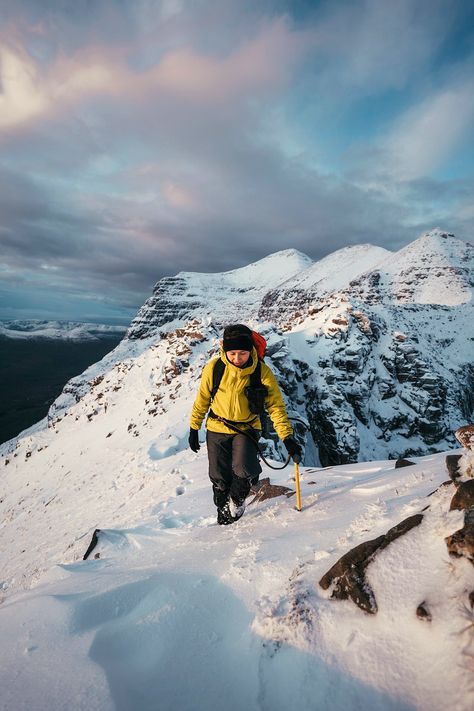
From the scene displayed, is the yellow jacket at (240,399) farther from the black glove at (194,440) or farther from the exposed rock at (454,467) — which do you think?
the exposed rock at (454,467)

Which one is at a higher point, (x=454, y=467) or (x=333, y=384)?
(x=454, y=467)

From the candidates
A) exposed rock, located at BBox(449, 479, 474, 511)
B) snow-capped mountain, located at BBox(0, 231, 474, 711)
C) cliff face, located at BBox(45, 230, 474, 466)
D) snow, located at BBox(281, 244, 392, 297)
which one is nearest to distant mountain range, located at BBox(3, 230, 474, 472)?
cliff face, located at BBox(45, 230, 474, 466)

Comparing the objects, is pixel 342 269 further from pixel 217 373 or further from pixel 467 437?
pixel 467 437

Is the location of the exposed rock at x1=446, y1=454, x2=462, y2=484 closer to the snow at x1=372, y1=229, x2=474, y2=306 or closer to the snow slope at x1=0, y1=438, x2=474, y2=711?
the snow slope at x1=0, y1=438, x2=474, y2=711

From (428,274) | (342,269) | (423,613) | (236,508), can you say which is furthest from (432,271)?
(423,613)

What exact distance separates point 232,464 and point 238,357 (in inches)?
80.8

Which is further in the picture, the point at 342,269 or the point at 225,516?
the point at 342,269

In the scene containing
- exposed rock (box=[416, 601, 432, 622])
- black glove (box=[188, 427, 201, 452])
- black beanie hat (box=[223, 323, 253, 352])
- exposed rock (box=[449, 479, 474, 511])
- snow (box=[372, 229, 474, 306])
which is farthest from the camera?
snow (box=[372, 229, 474, 306])

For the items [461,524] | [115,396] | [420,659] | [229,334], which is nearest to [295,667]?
[420,659]

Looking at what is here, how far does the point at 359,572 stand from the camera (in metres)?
2.98

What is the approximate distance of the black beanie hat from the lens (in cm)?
542

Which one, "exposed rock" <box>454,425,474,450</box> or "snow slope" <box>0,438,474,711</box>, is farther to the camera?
"exposed rock" <box>454,425,474,450</box>

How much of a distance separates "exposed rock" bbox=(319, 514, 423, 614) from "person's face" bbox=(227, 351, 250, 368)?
10.3ft

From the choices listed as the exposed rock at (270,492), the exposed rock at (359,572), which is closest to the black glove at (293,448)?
the exposed rock at (270,492)
